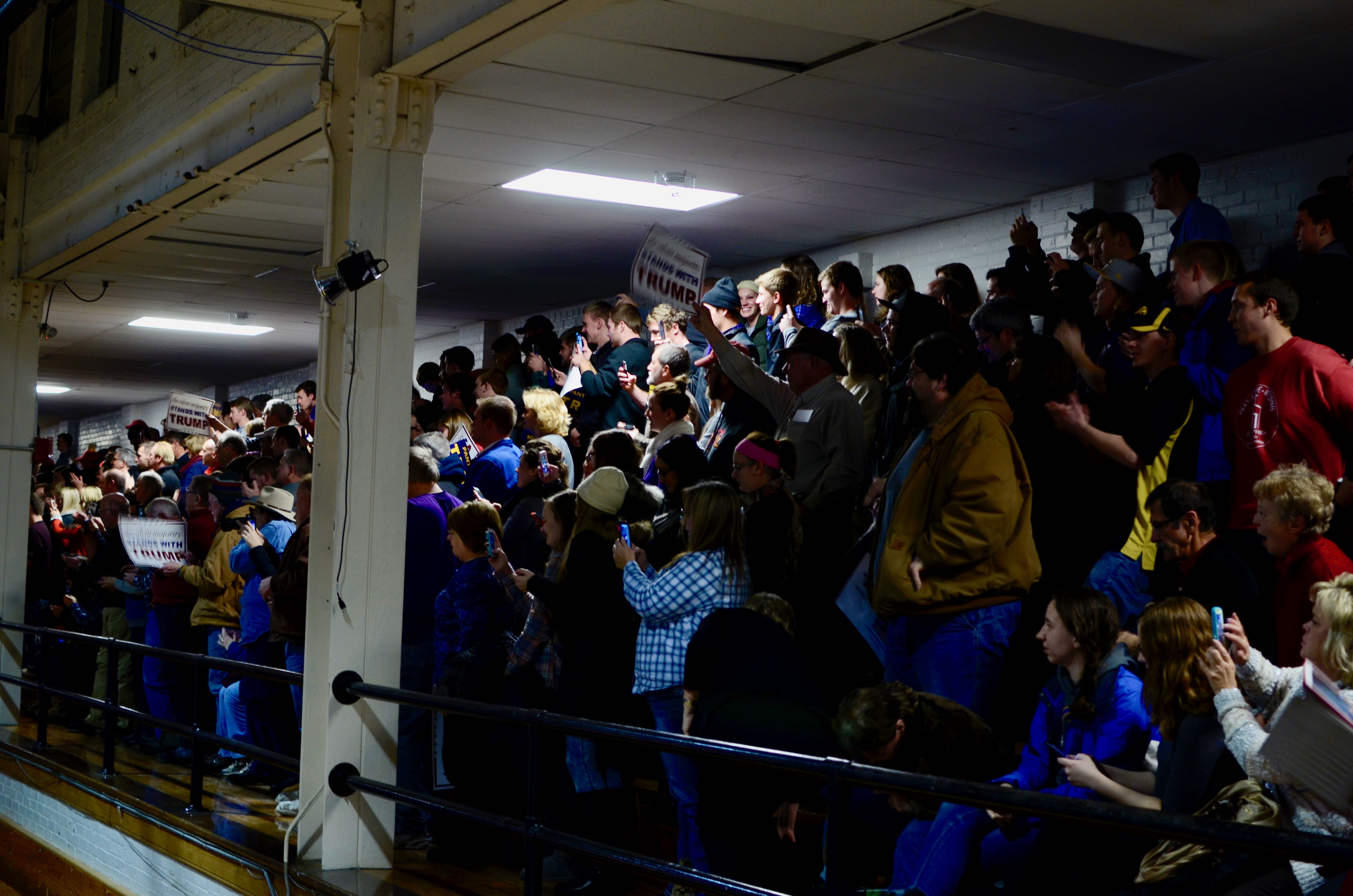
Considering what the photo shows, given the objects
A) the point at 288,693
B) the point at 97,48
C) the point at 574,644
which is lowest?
the point at 288,693

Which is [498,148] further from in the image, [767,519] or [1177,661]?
[1177,661]

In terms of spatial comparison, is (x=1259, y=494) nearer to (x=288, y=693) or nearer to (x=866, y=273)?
(x=288, y=693)

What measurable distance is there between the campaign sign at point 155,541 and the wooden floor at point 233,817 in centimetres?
123

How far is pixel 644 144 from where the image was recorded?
7.46m

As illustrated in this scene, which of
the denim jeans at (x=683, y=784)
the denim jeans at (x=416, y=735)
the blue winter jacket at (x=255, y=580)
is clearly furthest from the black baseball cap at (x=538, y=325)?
the denim jeans at (x=683, y=784)

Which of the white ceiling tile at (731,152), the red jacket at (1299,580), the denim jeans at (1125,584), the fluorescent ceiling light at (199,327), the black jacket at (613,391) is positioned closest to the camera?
the red jacket at (1299,580)

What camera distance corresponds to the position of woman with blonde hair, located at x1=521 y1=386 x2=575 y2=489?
25.2ft

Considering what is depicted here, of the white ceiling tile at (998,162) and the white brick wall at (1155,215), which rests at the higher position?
the white ceiling tile at (998,162)

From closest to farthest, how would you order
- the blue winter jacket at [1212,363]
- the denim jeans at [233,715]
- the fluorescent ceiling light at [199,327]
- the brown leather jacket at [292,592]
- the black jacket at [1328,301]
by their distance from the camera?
the blue winter jacket at [1212,363]
the black jacket at [1328,301]
the brown leather jacket at [292,592]
the denim jeans at [233,715]
the fluorescent ceiling light at [199,327]

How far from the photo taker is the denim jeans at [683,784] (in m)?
4.52

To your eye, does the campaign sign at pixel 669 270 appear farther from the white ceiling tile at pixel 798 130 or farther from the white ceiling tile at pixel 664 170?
the white ceiling tile at pixel 664 170

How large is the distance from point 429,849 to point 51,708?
710cm

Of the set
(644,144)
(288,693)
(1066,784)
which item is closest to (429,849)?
(288,693)

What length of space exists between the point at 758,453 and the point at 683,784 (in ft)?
4.39
